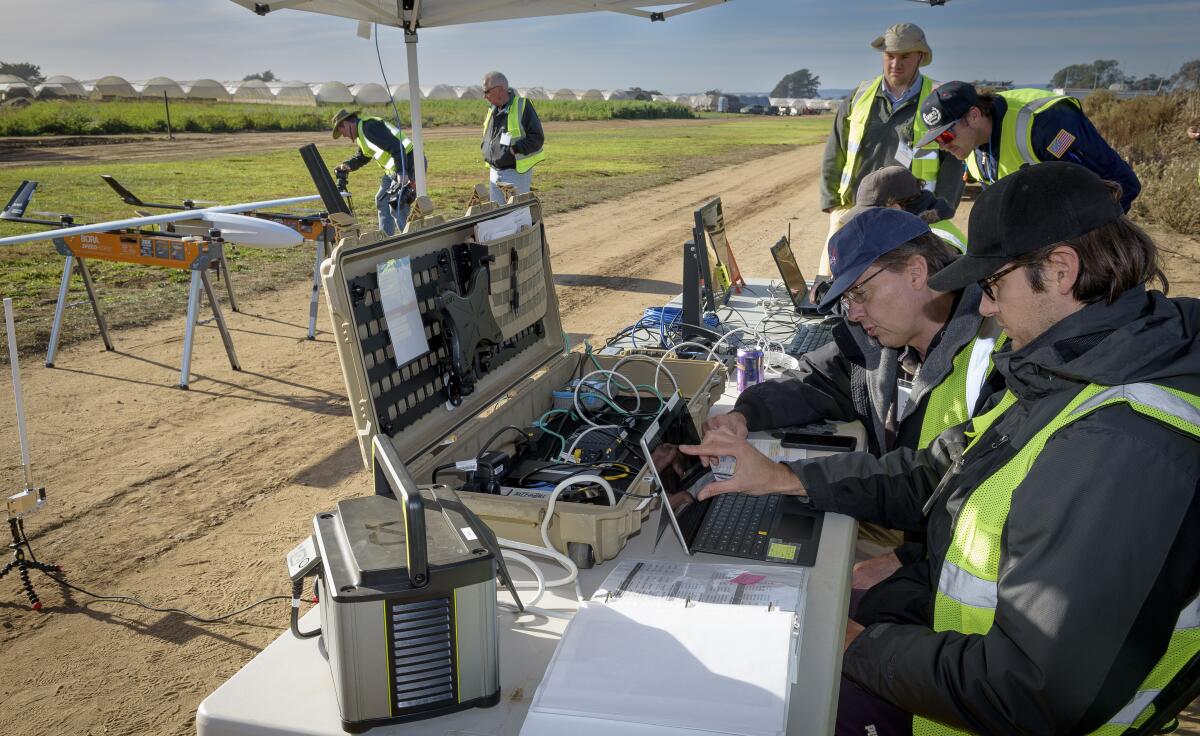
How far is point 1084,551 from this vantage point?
1461 millimetres

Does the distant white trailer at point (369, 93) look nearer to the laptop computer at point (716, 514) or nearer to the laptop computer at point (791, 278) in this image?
the laptop computer at point (791, 278)

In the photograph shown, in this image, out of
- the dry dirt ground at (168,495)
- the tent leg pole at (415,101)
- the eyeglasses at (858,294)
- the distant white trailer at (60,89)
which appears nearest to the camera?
the eyeglasses at (858,294)

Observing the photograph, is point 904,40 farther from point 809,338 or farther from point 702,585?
point 702,585

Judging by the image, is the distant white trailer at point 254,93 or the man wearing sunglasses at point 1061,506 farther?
the distant white trailer at point 254,93

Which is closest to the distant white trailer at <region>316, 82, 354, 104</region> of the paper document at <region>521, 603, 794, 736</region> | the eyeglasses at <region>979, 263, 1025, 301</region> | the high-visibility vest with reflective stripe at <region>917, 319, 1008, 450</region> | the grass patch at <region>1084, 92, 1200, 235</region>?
the grass patch at <region>1084, 92, 1200, 235</region>

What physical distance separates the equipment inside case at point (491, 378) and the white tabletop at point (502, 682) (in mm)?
271

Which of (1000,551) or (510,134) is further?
(510,134)

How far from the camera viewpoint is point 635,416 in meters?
2.88

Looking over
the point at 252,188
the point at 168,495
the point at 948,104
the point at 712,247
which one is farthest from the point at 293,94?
the point at 948,104

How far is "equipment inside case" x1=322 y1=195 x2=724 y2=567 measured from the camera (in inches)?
82.5

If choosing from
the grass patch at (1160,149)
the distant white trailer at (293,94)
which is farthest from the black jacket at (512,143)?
the distant white trailer at (293,94)

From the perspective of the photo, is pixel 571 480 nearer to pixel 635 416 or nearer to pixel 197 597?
A: pixel 635 416

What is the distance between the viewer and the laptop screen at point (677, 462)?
215 cm

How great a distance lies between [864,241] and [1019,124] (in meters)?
2.46
